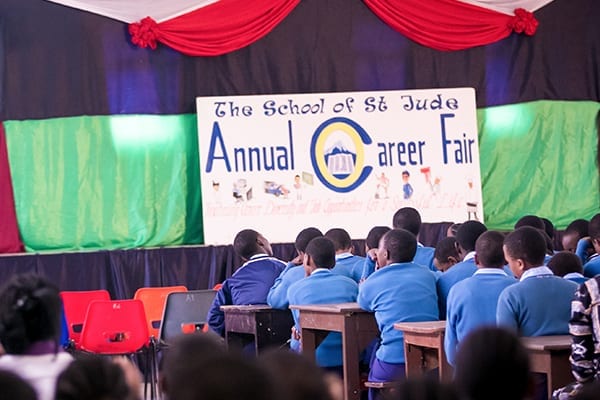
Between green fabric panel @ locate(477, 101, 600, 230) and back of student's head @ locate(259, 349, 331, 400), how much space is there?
10.0 meters

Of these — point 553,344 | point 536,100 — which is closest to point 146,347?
point 553,344

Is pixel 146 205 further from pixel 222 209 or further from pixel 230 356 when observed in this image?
pixel 230 356

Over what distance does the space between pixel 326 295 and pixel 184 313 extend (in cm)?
181

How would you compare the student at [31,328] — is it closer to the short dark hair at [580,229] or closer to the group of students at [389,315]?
the group of students at [389,315]

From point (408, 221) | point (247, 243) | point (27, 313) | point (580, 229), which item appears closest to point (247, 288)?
point (247, 243)

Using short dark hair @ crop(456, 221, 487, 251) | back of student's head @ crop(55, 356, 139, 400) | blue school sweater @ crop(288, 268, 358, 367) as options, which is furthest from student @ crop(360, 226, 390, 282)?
back of student's head @ crop(55, 356, 139, 400)

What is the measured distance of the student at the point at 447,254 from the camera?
728cm

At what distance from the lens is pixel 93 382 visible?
6.82 feet

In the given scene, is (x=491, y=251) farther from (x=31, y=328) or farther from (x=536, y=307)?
(x=31, y=328)

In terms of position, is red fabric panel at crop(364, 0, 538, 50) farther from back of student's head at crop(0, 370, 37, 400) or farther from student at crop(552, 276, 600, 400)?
back of student's head at crop(0, 370, 37, 400)

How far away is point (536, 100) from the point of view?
39.2 feet

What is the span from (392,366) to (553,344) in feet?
5.72

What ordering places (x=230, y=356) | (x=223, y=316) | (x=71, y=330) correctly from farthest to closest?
(x=71, y=330)
(x=223, y=316)
(x=230, y=356)

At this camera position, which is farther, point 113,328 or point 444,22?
point 444,22
